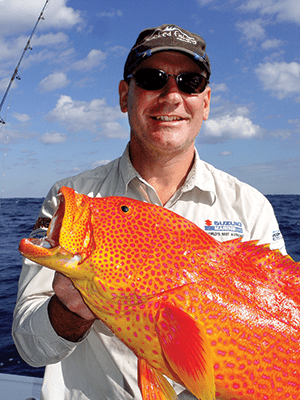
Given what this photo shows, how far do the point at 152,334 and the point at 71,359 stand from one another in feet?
5.24

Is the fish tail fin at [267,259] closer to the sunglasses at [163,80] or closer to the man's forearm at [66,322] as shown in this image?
the man's forearm at [66,322]

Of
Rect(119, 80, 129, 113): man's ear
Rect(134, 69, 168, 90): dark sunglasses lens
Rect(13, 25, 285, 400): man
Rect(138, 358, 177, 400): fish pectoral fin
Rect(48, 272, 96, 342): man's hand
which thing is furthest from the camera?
Rect(119, 80, 129, 113): man's ear

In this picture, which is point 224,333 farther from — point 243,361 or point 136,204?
point 136,204

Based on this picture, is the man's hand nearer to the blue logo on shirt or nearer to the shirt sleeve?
the blue logo on shirt

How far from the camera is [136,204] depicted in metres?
2.11

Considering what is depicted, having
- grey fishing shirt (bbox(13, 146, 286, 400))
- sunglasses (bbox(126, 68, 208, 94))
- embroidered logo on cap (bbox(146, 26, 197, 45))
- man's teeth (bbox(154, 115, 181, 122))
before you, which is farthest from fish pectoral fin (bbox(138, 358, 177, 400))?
embroidered logo on cap (bbox(146, 26, 197, 45))

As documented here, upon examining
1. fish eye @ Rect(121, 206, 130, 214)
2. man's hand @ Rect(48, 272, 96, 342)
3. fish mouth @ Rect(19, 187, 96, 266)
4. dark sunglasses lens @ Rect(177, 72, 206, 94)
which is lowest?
man's hand @ Rect(48, 272, 96, 342)

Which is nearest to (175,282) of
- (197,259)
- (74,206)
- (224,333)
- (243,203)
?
(197,259)

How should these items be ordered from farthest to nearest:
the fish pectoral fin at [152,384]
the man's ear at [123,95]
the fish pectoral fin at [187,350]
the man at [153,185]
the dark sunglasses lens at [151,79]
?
the man's ear at [123,95]
the dark sunglasses lens at [151,79]
the man at [153,185]
the fish pectoral fin at [152,384]
the fish pectoral fin at [187,350]

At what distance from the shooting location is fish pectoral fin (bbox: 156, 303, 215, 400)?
1.70 metres

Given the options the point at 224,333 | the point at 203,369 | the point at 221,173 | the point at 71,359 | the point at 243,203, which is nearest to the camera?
the point at 203,369

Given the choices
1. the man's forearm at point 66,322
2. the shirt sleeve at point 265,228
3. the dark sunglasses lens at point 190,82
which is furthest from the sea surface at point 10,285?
the dark sunglasses lens at point 190,82

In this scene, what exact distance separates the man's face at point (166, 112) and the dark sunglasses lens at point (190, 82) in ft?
0.15

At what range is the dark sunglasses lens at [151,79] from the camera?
3.08m
